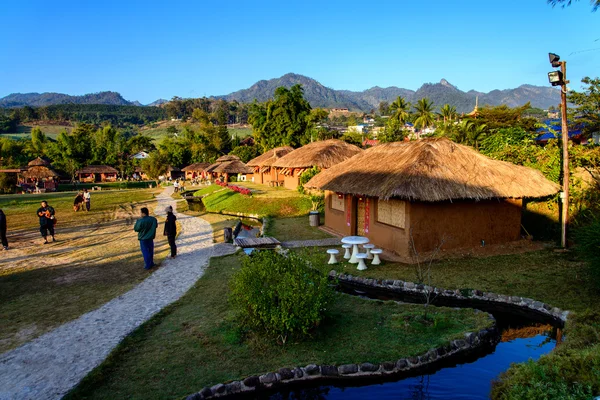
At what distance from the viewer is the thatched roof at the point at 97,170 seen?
187 feet

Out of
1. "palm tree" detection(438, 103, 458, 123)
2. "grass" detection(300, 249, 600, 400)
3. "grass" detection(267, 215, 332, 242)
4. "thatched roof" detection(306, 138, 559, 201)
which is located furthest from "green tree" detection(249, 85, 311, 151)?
"grass" detection(300, 249, 600, 400)

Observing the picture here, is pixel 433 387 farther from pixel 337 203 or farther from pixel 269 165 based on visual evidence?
pixel 269 165

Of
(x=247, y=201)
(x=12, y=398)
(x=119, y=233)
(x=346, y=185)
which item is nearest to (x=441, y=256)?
(x=346, y=185)

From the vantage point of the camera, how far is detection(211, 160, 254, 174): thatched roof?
42.6 m

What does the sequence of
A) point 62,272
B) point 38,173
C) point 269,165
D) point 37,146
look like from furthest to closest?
point 37,146, point 38,173, point 269,165, point 62,272

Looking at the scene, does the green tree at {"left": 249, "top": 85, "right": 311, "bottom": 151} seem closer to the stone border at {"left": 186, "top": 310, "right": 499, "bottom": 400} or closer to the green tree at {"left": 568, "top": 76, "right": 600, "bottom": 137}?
the green tree at {"left": 568, "top": 76, "right": 600, "bottom": 137}

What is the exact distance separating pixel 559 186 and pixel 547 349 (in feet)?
26.8

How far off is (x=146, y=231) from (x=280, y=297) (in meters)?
6.25

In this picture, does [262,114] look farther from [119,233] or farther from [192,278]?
[192,278]

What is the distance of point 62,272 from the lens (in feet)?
37.6

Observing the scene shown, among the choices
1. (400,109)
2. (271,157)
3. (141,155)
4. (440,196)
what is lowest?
(440,196)

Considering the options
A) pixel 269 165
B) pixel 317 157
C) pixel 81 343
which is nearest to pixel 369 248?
pixel 81 343

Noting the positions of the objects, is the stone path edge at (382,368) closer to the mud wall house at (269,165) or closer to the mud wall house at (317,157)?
the mud wall house at (317,157)

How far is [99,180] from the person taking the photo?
6022 cm
